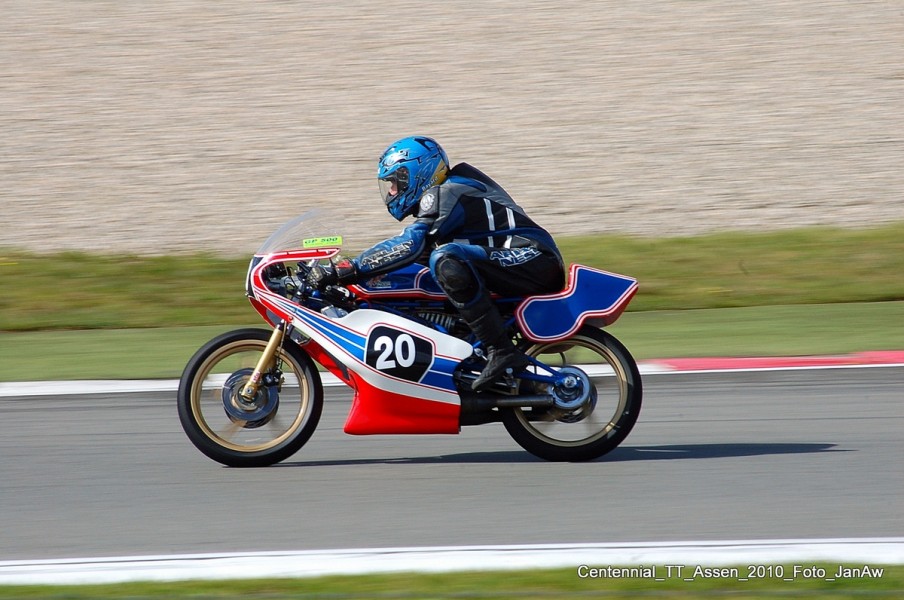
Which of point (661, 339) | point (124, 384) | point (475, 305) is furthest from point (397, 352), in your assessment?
point (661, 339)

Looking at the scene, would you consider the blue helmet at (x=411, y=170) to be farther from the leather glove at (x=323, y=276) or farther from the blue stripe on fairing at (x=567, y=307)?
the blue stripe on fairing at (x=567, y=307)

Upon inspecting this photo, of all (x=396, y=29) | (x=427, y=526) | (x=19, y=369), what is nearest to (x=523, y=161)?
(x=396, y=29)

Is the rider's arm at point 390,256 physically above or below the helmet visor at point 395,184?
below

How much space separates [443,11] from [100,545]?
2053 centimetres

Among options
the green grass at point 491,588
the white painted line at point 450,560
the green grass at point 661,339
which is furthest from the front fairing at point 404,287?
the green grass at point 661,339

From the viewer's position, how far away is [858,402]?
7574 millimetres

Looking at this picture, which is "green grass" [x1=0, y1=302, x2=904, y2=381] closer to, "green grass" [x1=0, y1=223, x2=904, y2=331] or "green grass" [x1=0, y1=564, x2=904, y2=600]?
"green grass" [x1=0, y1=223, x2=904, y2=331]

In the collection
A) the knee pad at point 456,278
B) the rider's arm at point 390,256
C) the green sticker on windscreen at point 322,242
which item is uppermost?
the green sticker on windscreen at point 322,242

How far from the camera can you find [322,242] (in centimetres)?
621

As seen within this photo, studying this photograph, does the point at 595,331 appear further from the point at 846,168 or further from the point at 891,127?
the point at 891,127

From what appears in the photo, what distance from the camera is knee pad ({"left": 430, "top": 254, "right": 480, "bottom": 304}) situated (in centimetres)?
603

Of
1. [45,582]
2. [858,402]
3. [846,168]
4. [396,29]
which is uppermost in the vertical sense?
Result: [396,29]

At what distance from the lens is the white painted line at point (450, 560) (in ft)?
15.0

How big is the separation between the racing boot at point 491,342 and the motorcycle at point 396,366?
0.10 metres
